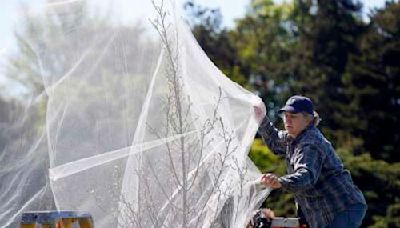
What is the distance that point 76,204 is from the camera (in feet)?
22.2

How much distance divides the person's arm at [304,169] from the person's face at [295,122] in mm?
184

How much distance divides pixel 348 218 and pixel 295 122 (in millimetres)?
698

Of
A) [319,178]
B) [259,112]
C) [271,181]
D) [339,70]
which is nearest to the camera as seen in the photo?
[271,181]

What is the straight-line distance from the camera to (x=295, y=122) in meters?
7.02

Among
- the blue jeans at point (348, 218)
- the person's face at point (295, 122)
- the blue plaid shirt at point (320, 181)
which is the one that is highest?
the person's face at point (295, 122)

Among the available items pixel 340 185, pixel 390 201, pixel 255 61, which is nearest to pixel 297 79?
pixel 255 61

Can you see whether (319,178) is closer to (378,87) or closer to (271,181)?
(271,181)

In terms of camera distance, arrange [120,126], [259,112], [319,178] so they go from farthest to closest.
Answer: [259,112]
[319,178]
[120,126]

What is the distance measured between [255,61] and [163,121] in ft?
138

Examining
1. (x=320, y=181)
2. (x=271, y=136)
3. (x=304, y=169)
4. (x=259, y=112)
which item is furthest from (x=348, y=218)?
(x=259, y=112)

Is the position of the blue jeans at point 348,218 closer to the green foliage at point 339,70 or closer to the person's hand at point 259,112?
the person's hand at point 259,112

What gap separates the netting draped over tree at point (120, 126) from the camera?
6.64 meters

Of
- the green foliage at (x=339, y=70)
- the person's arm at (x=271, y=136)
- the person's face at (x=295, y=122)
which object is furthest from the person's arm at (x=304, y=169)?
the green foliage at (x=339, y=70)

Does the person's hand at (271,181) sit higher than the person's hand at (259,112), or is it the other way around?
the person's hand at (259,112)
